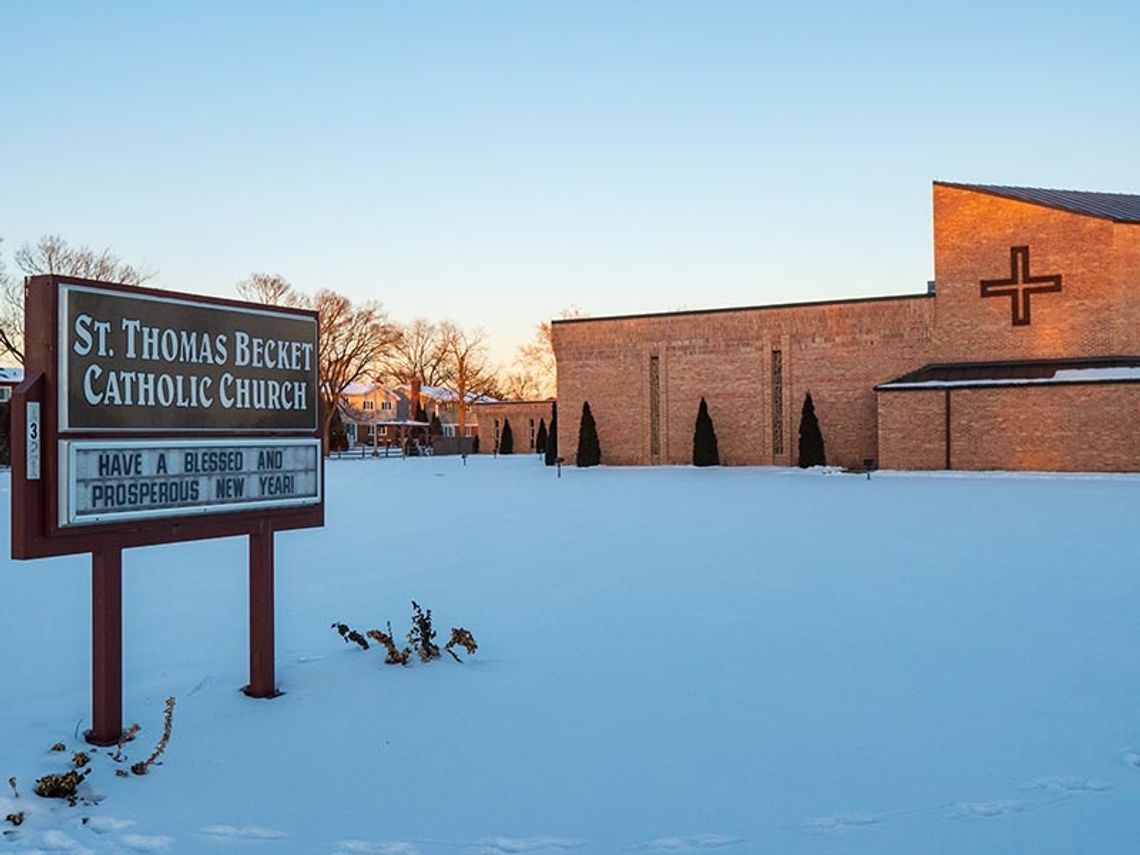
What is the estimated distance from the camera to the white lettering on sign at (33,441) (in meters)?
4.57

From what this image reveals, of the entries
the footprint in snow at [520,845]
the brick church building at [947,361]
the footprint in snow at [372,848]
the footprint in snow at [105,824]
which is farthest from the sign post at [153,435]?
the brick church building at [947,361]

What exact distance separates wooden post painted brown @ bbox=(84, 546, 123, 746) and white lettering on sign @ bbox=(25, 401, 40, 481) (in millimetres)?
572

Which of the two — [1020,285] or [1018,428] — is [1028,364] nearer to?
[1020,285]

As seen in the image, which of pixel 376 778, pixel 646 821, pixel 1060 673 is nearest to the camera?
pixel 646 821

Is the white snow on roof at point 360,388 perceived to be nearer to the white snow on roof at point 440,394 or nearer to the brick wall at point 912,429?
the white snow on roof at point 440,394

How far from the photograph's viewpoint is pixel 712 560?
11508 millimetres

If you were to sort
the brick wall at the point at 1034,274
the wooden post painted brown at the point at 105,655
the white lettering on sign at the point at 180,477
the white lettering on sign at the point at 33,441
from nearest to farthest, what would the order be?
1. the white lettering on sign at the point at 33,441
2. the white lettering on sign at the point at 180,477
3. the wooden post painted brown at the point at 105,655
4. the brick wall at the point at 1034,274

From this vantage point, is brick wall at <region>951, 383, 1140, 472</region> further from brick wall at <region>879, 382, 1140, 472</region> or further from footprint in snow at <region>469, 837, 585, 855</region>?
footprint in snow at <region>469, 837, 585, 855</region>

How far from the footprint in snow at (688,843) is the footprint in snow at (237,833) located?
1529 millimetres

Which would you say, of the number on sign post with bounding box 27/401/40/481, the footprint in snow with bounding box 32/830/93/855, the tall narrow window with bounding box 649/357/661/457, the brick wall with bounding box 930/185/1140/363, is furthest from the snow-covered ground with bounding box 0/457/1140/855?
the tall narrow window with bounding box 649/357/661/457

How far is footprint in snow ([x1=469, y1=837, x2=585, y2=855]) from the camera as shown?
12.3ft

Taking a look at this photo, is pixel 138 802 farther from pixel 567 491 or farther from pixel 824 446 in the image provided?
pixel 824 446

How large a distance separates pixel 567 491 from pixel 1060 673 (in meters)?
20.0

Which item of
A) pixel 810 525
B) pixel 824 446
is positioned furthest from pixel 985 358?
pixel 810 525
